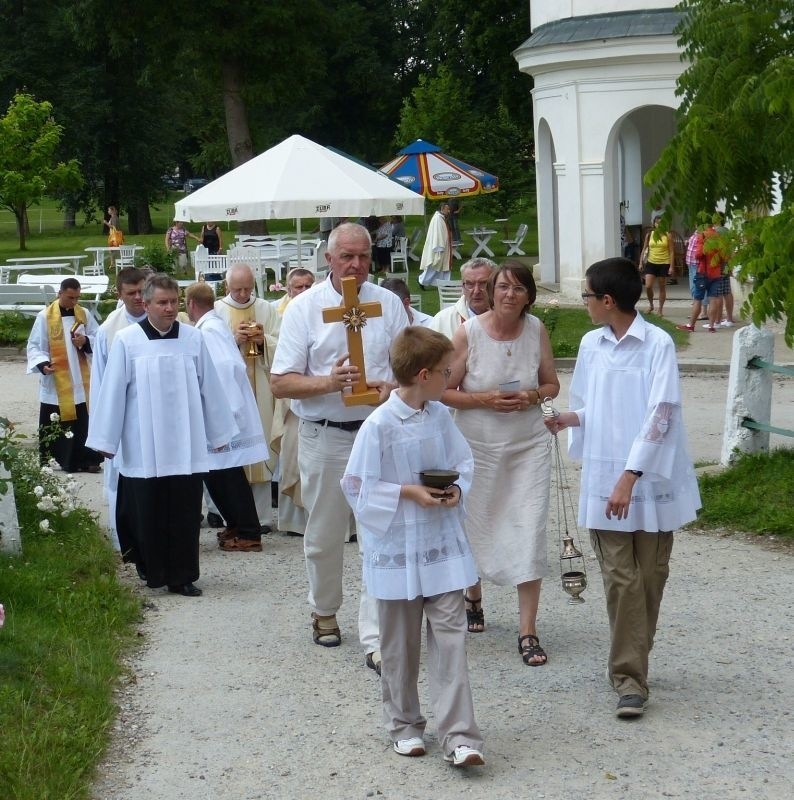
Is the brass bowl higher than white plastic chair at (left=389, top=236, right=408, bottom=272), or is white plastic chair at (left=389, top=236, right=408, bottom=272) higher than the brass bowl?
white plastic chair at (left=389, top=236, right=408, bottom=272)

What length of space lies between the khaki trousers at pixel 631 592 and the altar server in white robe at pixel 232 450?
12.8 feet

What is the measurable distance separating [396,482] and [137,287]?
542cm

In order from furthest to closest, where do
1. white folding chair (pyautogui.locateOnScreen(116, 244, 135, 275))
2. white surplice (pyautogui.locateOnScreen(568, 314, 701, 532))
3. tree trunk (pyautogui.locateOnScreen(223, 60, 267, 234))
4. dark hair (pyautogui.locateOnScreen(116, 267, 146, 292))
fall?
1. tree trunk (pyautogui.locateOnScreen(223, 60, 267, 234))
2. white folding chair (pyautogui.locateOnScreen(116, 244, 135, 275))
3. dark hair (pyautogui.locateOnScreen(116, 267, 146, 292))
4. white surplice (pyautogui.locateOnScreen(568, 314, 701, 532))

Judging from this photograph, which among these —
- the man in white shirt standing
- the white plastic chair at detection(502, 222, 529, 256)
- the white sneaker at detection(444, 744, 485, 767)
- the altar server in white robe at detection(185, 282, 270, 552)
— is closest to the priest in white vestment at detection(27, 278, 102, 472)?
the altar server in white robe at detection(185, 282, 270, 552)

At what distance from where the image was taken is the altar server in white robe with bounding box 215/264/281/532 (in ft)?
32.1

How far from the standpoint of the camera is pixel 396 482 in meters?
5.30

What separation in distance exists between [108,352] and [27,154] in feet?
97.8

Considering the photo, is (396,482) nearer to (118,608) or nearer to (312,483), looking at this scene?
(312,483)

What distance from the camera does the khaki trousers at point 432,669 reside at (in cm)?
513

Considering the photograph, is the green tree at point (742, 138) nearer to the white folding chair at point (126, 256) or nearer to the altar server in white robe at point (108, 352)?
the altar server in white robe at point (108, 352)

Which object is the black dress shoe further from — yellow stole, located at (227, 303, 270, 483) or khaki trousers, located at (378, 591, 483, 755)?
khaki trousers, located at (378, 591, 483, 755)

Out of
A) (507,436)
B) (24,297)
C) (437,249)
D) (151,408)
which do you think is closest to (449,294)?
(437,249)

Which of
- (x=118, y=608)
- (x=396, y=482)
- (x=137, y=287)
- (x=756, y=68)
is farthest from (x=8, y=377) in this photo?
(x=396, y=482)

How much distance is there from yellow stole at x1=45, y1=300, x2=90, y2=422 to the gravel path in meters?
4.61
